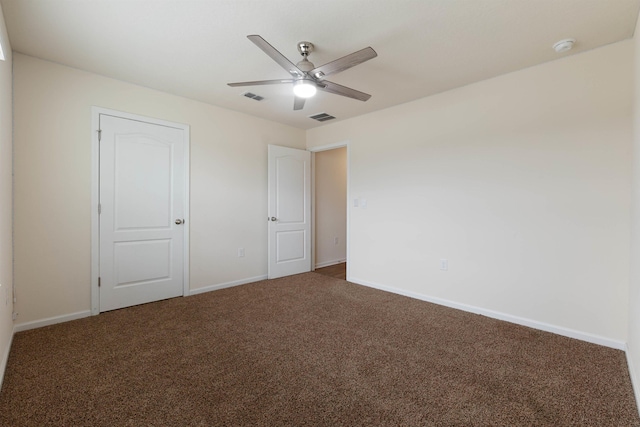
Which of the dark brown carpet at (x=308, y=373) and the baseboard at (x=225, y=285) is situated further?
the baseboard at (x=225, y=285)

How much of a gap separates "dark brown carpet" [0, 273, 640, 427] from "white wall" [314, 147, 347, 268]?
2509 millimetres

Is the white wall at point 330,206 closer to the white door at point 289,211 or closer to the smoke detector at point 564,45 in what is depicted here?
the white door at point 289,211

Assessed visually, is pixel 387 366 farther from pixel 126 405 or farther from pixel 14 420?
pixel 14 420

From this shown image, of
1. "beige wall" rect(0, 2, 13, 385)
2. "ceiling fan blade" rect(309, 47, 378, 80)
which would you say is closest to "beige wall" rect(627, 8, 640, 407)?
"ceiling fan blade" rect(309, 47, 378, 80)

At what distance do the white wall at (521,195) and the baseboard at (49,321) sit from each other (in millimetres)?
3458

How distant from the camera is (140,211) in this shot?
11.1ft

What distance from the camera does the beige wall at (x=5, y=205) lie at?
204cm

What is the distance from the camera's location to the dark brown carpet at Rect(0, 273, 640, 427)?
1.61 metres

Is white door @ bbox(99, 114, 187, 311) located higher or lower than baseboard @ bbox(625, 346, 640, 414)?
higher

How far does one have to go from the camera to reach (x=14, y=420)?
61.4 inches

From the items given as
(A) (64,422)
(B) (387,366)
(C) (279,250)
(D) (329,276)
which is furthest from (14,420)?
(D) (329,276)

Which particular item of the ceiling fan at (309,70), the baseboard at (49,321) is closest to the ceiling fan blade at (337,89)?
the ceiling fan at (309,70)

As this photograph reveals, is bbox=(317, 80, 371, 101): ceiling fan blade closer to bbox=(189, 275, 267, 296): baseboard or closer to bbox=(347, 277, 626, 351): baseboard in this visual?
bbox=(347, 277, 626, 351): baseboard

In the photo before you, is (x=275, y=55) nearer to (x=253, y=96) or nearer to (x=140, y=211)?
(x=253, y=96)
